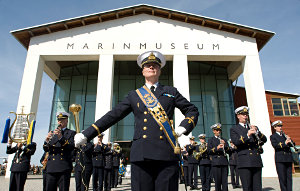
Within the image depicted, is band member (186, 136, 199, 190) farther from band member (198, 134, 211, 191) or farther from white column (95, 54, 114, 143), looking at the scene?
white column (95, 54, 114, 143)

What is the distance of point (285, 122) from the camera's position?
72.3ft

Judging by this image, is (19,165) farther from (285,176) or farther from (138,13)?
(138,13)

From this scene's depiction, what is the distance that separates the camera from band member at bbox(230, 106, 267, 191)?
5.29 meters

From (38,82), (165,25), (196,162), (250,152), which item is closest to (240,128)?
(250,152)

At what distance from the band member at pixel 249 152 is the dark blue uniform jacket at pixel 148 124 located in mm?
3006

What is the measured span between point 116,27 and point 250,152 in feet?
53.6

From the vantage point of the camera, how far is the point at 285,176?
23.2ft

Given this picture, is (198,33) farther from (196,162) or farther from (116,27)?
(196,162)

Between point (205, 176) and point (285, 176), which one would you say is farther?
point (205, 176)

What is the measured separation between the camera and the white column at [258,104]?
15.8m

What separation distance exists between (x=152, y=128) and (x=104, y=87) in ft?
50.2

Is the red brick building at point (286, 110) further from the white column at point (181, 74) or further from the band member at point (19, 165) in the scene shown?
the band member at point (19, 165)

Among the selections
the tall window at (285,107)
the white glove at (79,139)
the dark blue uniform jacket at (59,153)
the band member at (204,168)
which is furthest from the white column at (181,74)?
the white glove at (79,139)

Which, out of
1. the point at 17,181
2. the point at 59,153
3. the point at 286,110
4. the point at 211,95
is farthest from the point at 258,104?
the point at 17,181
